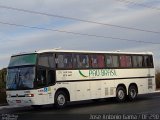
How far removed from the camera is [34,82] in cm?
2452

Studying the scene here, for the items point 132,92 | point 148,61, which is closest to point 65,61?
point 132,92

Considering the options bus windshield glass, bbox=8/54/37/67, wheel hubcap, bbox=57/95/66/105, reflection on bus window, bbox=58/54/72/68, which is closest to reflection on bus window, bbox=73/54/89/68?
reflection on bus window, bbox=58/54/72/68

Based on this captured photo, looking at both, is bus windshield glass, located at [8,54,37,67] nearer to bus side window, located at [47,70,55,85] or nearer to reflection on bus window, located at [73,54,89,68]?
bus side window, located at [47,70,55,85]

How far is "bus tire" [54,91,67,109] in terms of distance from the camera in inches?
1003

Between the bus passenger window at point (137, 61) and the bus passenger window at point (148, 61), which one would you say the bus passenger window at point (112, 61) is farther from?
the bus passenger window at point (148, 61)

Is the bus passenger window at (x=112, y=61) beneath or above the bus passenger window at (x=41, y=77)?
above

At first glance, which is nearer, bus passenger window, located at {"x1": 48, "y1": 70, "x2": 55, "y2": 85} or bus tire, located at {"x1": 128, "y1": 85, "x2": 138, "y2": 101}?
bus passenger window, located at {"x1": 48, "y1": 70, "x2": 55, "y2": 85}

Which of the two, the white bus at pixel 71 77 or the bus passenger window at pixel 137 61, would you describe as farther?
the bus passenger window at pixel 137 61

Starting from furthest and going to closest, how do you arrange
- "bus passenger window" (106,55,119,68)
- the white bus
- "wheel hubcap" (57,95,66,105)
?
"bus passenger window" (106,55,119,68), "wheel hubcap" (57,95,66,105), the white bus

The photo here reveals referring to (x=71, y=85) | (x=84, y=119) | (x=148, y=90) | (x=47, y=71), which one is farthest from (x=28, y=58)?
(x=148, y=90)

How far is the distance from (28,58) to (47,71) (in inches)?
48.1

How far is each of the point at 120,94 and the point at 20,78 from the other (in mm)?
7343

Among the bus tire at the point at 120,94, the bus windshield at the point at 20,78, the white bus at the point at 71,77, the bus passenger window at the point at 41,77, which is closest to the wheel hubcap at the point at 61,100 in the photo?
the white bus at the point at 71,77

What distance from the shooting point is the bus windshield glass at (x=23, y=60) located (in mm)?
24875
